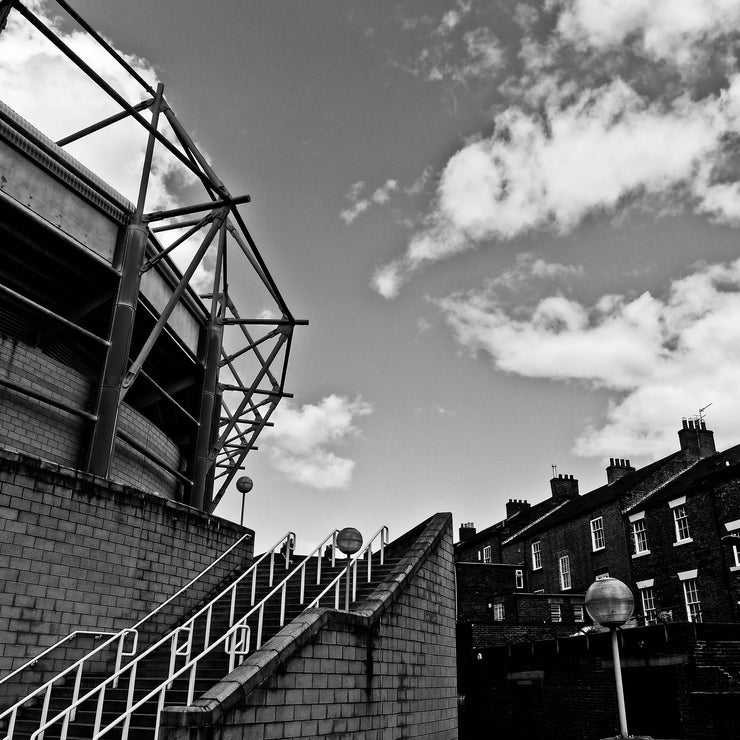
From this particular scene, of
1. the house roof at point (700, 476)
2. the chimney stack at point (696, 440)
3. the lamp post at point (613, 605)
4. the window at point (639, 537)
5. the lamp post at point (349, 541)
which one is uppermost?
the chimney stack at point (696, 440)

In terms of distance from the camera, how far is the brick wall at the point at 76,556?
8336mm

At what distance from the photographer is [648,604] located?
2762 centimetres

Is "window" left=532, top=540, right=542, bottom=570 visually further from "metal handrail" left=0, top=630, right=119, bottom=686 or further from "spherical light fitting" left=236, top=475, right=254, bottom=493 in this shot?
"metal handrail" left=0, top=630, right=119, bottom=686

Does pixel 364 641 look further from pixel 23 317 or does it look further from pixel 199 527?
pixel 23 317

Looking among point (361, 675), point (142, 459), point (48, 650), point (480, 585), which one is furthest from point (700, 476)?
point (48, 650)

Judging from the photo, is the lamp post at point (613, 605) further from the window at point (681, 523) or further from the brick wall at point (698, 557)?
the window at point (681, 523)

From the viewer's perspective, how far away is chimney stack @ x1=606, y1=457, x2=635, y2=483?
37344 millimetres

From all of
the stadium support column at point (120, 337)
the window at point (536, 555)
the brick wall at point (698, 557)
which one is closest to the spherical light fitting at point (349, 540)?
the stadium support column at point (120, 337)

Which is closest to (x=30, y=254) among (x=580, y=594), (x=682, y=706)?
(x=682, y=706)

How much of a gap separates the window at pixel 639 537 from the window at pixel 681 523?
6.32ft

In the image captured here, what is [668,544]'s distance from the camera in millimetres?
27484

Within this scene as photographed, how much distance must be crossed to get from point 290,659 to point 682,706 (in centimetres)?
1217

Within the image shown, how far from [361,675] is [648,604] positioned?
902 inches

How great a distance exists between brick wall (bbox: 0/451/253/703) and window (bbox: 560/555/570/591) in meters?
27.4
